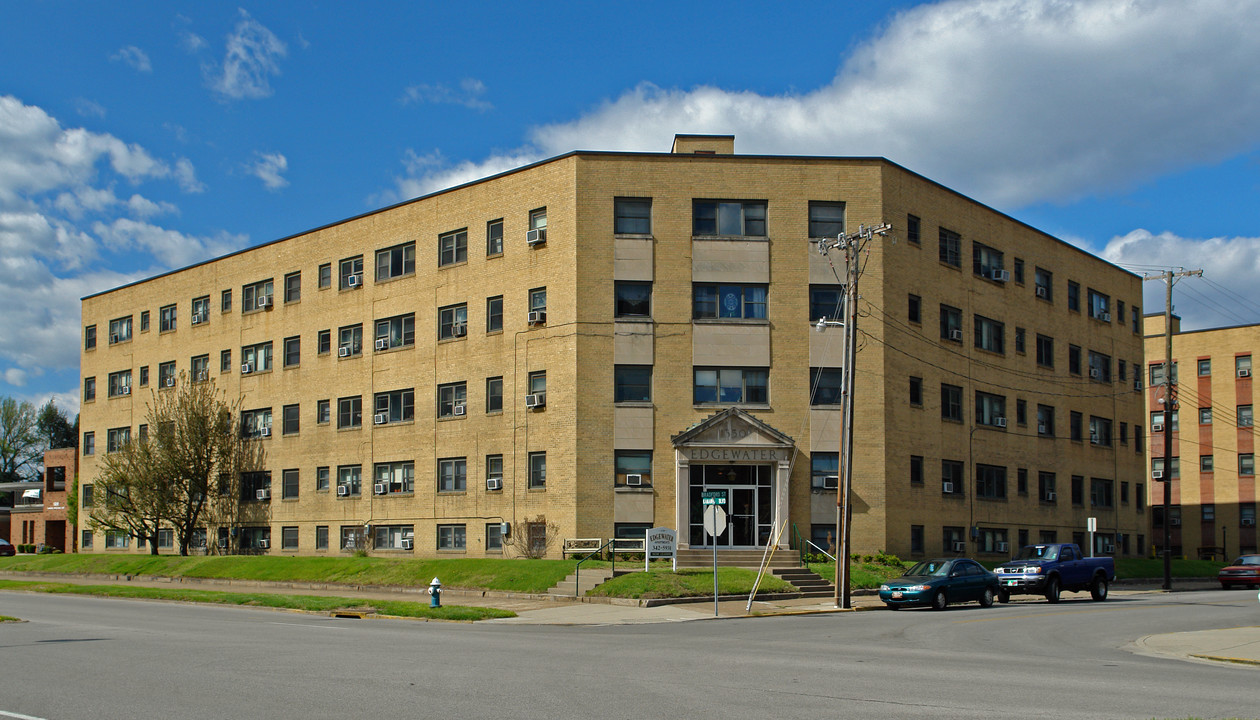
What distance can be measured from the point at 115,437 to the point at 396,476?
934 inches

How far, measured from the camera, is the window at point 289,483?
50.5m

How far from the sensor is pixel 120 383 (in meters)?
60.7

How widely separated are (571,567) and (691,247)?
41.2 ft

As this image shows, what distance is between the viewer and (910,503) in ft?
138

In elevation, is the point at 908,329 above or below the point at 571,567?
above

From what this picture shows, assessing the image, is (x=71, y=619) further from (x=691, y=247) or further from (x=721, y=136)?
(x=721, y=136)

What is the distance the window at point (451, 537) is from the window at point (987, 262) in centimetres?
2383

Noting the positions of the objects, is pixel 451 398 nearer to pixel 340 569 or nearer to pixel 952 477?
pixel 340 569

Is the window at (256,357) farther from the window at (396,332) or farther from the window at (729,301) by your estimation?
the window at (729,301)

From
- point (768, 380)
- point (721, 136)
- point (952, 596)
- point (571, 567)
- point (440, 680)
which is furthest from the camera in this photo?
point (721, 136)

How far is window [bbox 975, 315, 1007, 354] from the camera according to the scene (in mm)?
47156

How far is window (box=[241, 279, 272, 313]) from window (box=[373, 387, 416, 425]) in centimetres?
932

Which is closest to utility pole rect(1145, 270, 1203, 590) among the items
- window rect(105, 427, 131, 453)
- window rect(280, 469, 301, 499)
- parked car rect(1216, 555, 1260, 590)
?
parked car rect(1216, 555, 1260, 590)

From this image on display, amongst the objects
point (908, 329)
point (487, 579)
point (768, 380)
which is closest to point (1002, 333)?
point (908, 329)
